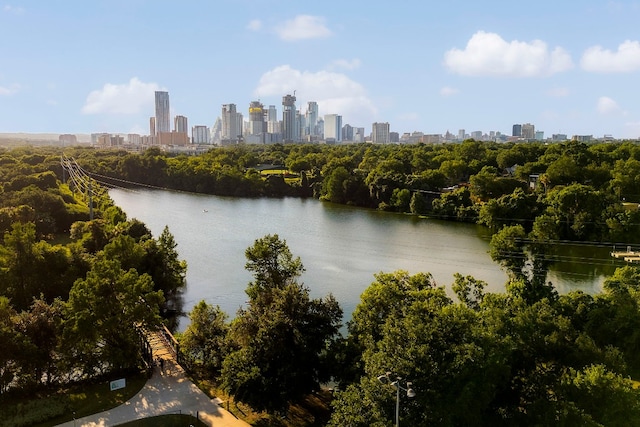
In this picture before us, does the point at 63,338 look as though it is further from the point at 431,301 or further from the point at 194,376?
the point at 431,301

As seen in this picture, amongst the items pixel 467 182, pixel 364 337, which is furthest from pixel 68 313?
pixel 467 182

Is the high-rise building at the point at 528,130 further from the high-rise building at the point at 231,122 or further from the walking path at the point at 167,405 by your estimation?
the walking path at the point at 167,405

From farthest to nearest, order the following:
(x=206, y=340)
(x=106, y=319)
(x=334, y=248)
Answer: (x=334, y=248), (x=206, y=340), (x=106, y=319)

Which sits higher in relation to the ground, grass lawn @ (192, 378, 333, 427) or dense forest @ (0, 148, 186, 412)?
dense forest @ (0, 148, 186, 412)

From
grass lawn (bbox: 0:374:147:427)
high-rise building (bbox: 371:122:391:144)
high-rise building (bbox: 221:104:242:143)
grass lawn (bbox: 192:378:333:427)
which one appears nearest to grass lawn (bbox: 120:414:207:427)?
grass lawn (bbox: 192:378:333:427)

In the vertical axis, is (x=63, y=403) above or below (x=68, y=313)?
below

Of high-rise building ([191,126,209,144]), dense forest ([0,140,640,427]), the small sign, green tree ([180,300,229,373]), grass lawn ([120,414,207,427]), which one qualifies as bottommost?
grass lawn ([120,414,207,427])

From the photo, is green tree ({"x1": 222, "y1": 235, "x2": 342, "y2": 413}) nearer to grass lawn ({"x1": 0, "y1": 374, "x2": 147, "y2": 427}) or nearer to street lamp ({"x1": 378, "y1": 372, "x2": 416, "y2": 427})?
grass lawn ({"x1": 0, "y1": 374, "x2": 147, "y2": 427})

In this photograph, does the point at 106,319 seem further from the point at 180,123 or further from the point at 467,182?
the point at 180,123
